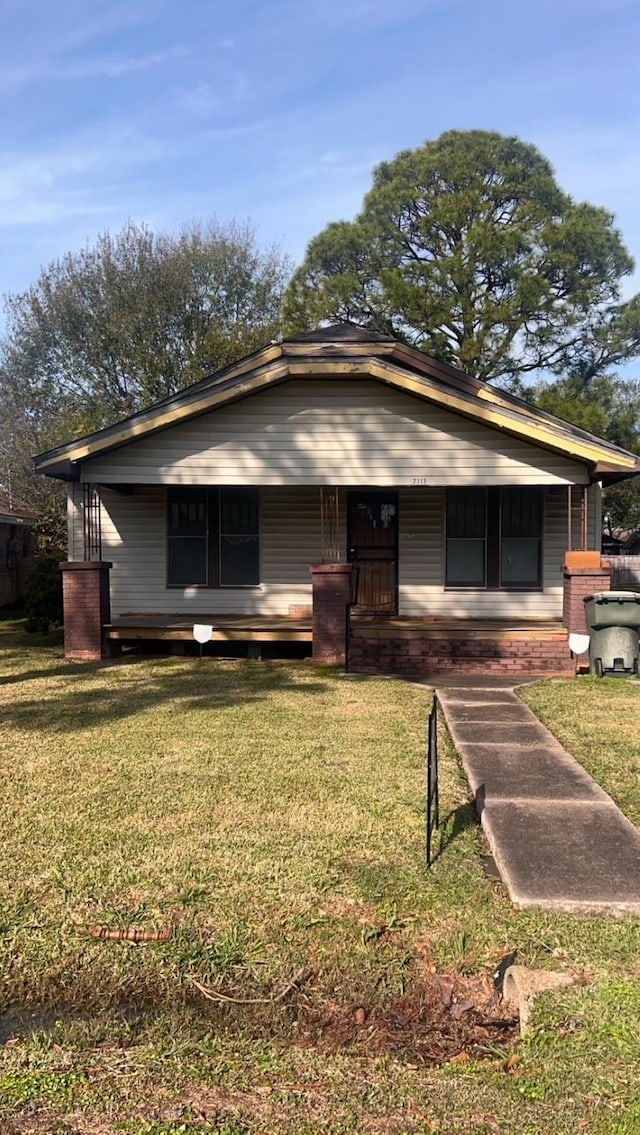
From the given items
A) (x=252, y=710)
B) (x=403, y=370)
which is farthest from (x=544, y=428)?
(x=252, y=710)

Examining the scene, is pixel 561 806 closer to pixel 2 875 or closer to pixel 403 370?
pixel 2 875

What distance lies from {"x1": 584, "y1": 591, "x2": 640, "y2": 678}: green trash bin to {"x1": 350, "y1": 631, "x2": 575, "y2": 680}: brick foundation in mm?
492

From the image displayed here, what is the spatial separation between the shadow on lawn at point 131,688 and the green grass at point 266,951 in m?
1.41

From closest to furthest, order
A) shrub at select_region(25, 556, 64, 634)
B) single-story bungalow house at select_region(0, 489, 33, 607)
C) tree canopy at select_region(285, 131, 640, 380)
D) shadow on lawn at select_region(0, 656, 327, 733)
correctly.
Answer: shadow on lawn at select_region(0, 656, 327, 733), shrub at select_region(25, 556, 64, 634), single-story bungalow house at select_region(0, 489, 33, 607), tree canopy at select_region(285, 131, 640, 380)

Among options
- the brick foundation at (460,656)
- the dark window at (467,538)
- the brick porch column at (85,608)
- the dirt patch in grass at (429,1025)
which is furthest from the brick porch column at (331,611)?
the dirt patch in grass at (429,1025)

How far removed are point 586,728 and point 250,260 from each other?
26.3m

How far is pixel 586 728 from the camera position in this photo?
7441 mm

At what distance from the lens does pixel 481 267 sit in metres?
28.2

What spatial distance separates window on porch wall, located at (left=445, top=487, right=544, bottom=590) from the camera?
13078 millimetres

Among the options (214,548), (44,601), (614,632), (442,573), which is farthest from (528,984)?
(44,601)

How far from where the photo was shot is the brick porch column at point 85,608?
11.8m

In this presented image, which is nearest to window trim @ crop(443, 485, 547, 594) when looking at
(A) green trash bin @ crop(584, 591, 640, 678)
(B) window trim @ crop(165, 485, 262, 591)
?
(A) green trash bin @ crop(584, 591, 640, 678)

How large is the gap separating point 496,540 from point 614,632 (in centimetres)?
319

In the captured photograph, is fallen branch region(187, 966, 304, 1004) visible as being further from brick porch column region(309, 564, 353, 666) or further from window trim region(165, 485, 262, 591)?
window trim region(165, 485, 262, 591)
